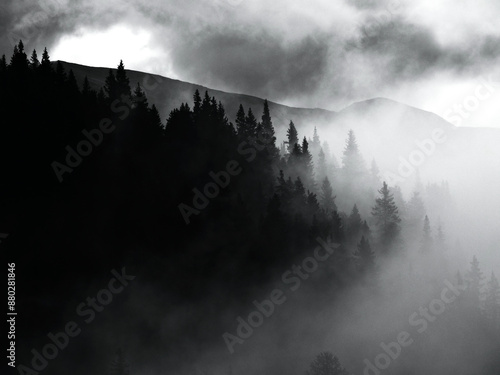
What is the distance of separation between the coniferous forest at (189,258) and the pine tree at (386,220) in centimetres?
44

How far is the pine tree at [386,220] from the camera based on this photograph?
109375 mm

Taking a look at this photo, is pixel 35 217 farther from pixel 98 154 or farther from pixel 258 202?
pixel 258 202

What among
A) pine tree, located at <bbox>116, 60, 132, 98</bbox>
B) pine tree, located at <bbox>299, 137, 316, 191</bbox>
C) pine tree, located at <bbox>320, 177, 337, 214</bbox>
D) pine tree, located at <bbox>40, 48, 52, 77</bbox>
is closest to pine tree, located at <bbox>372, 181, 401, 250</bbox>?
pine tree, located at <bbox>320, 177, 337, 214</bbox>

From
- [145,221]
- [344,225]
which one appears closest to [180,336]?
[145,221]

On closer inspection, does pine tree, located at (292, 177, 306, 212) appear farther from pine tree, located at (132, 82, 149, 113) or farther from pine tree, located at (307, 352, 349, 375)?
pine tree, located at (307, 352, 349, 375)

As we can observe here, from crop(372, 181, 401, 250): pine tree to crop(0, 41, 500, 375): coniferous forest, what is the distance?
443mm

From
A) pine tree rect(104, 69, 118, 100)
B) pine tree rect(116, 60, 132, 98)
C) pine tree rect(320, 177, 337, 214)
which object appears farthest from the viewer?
pine tree rect(320, 177, 337, 214)


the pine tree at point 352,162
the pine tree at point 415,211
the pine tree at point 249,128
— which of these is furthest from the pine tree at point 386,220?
the pine tree at point 249,128

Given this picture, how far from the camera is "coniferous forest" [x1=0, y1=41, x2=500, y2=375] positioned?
61.8 metres

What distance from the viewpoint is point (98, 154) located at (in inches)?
2936

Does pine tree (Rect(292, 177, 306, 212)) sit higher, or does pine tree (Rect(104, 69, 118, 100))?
pine tree (Rect(104, 69, 118, 100))

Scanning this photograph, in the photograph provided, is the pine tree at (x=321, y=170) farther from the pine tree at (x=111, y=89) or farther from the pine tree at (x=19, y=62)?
the pine tree at (x=19, y=62)

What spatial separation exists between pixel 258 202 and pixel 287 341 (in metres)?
23.3

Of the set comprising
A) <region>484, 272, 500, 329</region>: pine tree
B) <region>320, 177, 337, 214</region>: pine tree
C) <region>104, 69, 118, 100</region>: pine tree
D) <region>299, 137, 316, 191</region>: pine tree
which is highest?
<region>104, 69, 118, 100</region>: pine tree
